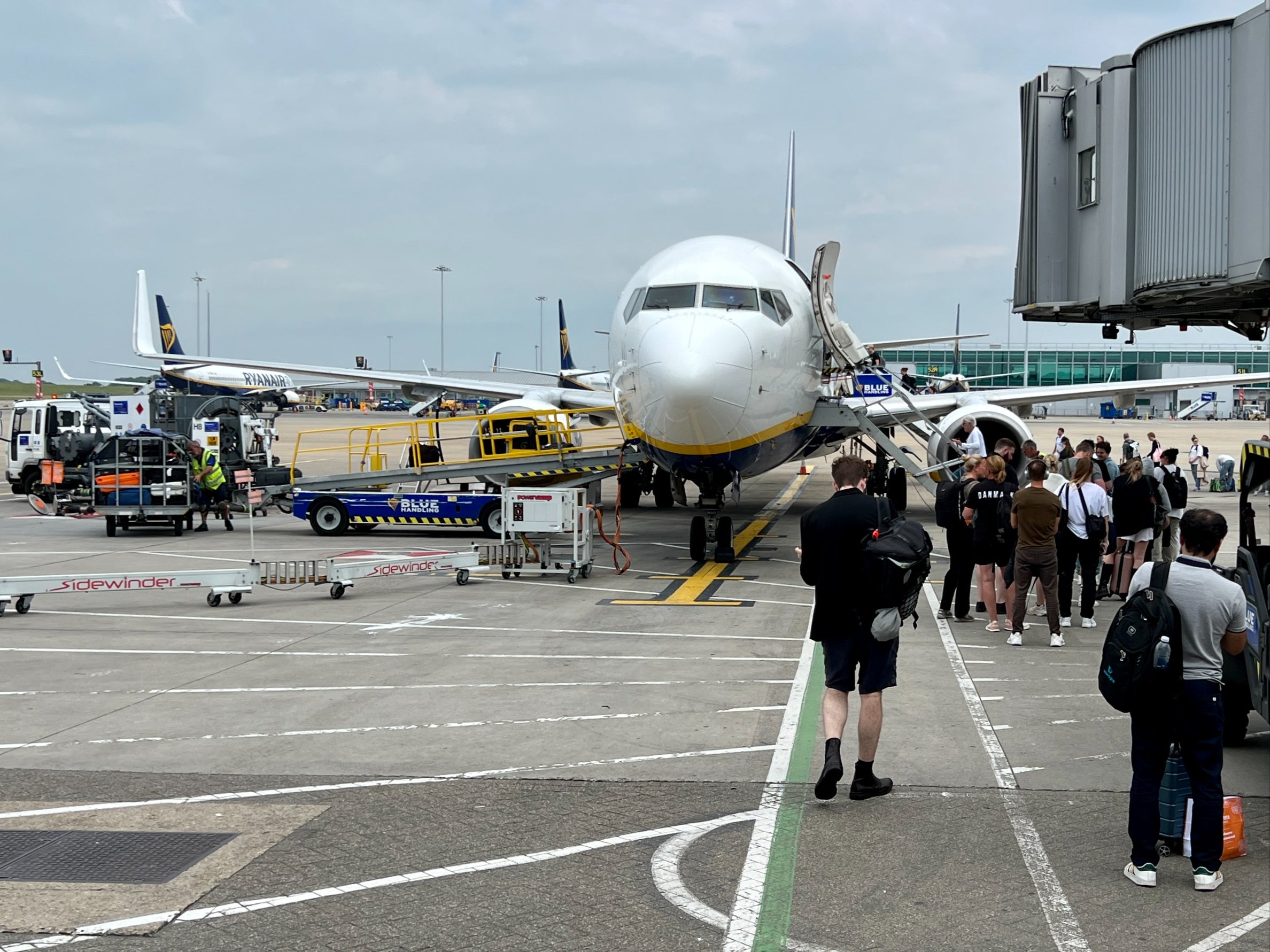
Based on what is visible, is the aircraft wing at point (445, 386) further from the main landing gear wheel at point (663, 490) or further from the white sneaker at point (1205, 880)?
the white sneaker at point (1205, 880)

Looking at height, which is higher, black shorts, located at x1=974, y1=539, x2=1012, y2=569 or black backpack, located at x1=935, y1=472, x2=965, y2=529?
black backpack, located at x1=935, y1=472, x2=965, y2=529

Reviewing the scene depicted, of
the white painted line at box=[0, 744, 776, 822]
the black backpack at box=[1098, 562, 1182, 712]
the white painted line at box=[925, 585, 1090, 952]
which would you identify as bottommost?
the white painted line at box=[0, 744, 776, 822]

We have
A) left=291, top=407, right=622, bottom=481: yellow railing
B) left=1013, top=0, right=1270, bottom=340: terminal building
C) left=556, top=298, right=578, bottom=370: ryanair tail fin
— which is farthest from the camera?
left=556, top=298, right=578, bottom=370: ryanair tail fin

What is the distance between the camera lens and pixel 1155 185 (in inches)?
292

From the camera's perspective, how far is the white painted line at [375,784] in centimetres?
627

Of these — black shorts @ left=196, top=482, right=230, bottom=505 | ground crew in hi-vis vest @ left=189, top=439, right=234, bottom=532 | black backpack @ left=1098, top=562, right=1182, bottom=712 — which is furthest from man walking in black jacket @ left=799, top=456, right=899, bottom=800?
black shorts @ left=196, top=482, right=230, bottom=505

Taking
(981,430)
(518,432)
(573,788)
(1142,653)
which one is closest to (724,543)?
(981,430)

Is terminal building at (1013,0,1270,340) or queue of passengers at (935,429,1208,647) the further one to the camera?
queue of passengers at (935,429,1208,647)

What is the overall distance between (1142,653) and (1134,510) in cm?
871

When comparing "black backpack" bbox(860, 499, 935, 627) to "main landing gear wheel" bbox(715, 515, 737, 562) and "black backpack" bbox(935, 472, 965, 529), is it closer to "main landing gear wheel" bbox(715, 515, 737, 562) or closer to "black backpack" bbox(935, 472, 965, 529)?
"black backpack" bbox(935, 472, 965, 529)

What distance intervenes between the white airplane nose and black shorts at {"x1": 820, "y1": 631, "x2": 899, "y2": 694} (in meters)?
7.75

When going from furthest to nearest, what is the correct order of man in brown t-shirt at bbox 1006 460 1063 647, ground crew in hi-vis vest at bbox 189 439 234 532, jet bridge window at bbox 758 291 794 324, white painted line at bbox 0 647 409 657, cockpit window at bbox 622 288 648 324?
ground crew in hi-vis vest at bbox 189 439 234 532 → cockpit window at bbox 622 288 648 324 → jet bridge window at bbox 758 291 794 324 → man in brown t-shirt at bbox 1006 460 1063 647 → white painted line at bbox 0 647 409 657

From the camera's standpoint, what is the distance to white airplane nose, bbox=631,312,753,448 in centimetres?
1416

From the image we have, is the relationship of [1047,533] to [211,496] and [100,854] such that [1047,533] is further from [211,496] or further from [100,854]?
[211,496]
